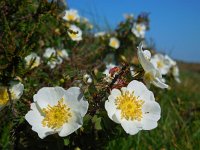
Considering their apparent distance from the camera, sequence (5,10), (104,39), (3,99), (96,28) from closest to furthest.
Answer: (3,99) → (5,10) → (104,39) → (96,28)

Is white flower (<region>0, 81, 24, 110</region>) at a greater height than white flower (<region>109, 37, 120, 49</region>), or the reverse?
white flower (<region>0, 81, 24, 110</region>)

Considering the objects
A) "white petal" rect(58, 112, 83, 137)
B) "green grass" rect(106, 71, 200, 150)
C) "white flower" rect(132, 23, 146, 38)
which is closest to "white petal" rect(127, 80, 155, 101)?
"white petal" rect(58, 112, 83, 137)

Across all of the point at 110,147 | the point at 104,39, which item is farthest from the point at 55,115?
the point at 104,39

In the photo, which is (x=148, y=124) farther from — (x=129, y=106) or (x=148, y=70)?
(x=148, y=70)

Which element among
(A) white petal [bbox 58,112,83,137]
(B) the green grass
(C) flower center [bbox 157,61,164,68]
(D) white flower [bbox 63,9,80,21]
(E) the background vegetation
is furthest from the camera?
(D) white flower [bbox 63,9,80,21]

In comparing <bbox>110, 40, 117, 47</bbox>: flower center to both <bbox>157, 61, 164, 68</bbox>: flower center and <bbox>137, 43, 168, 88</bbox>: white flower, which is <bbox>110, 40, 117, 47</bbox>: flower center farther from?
<bbox>137, 43, 168, 88</bbox>: white flower

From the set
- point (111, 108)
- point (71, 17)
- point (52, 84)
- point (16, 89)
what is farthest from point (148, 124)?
point (71, 17)

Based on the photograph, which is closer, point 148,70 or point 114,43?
point 148,70

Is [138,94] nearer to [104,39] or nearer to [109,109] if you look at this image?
[109,109]
